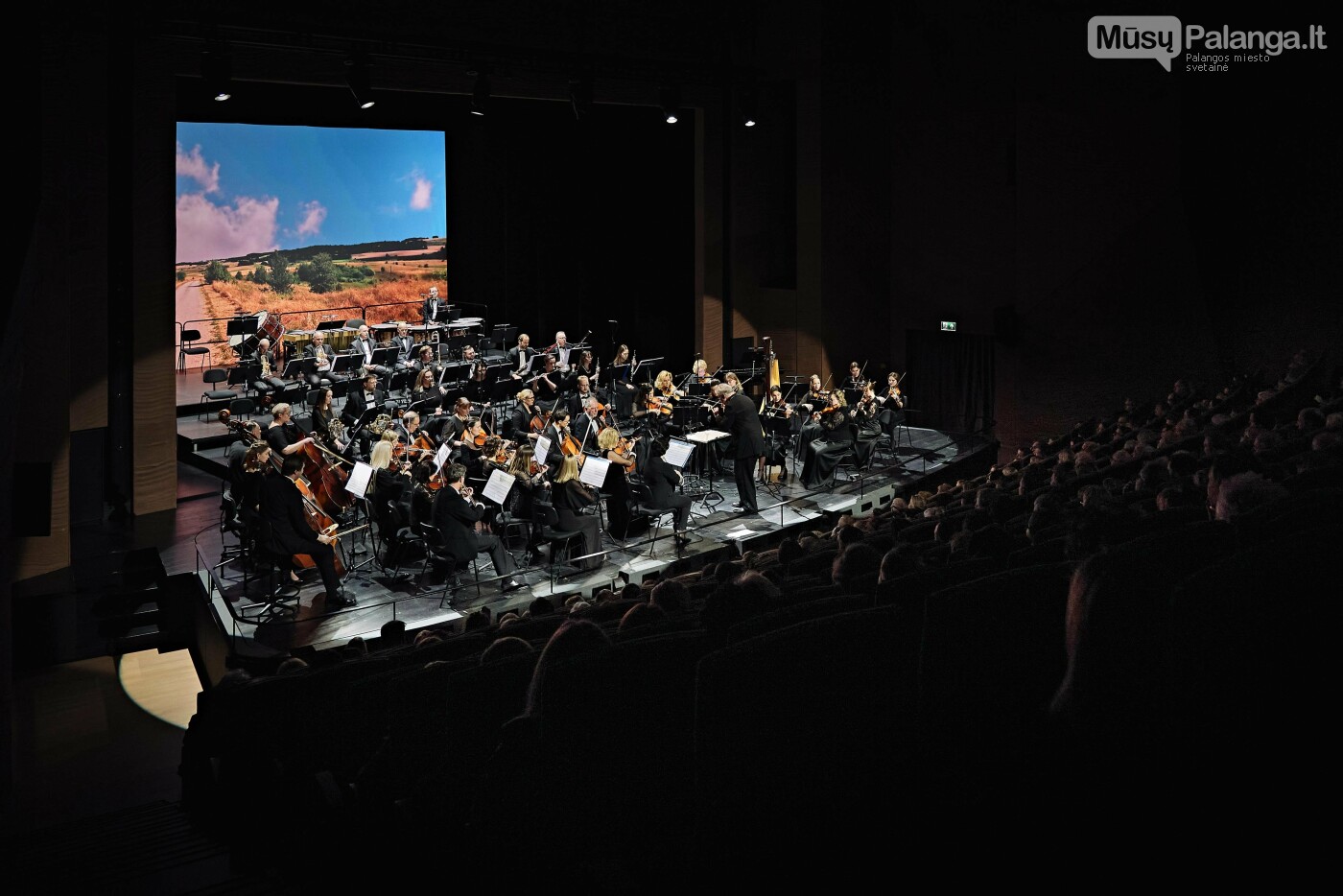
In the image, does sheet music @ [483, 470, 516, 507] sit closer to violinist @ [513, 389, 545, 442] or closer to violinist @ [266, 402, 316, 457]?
violinist @ [266, 402, 316, 457]

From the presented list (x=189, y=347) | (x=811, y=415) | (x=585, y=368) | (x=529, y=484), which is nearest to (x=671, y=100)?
(x=585, y=368)

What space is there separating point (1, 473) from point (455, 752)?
5113mm

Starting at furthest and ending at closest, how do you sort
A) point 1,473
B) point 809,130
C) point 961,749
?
point 809,130, point 1,473, point 961,749

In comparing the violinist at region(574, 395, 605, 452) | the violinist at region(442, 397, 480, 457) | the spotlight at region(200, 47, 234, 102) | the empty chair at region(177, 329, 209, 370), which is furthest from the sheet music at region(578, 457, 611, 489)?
the empty chair at region(177, 329, 209, 370)

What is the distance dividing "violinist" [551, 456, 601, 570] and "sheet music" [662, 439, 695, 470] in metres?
1.01

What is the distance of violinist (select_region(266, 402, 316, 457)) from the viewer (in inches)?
439

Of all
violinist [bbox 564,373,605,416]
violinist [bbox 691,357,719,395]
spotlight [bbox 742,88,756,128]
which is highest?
spotlight [bbox 742,88,756,128]

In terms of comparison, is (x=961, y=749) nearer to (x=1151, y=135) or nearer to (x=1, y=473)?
(x=1, y=473)

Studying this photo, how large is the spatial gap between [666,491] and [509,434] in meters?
1.89

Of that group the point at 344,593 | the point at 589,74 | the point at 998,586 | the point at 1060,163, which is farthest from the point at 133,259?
the point at 998,586

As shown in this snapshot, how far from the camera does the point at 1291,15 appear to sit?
13.0 metres

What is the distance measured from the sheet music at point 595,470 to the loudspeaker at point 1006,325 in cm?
777

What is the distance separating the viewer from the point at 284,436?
1144cm

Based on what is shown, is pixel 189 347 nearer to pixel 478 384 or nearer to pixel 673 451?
pixel 478 384
